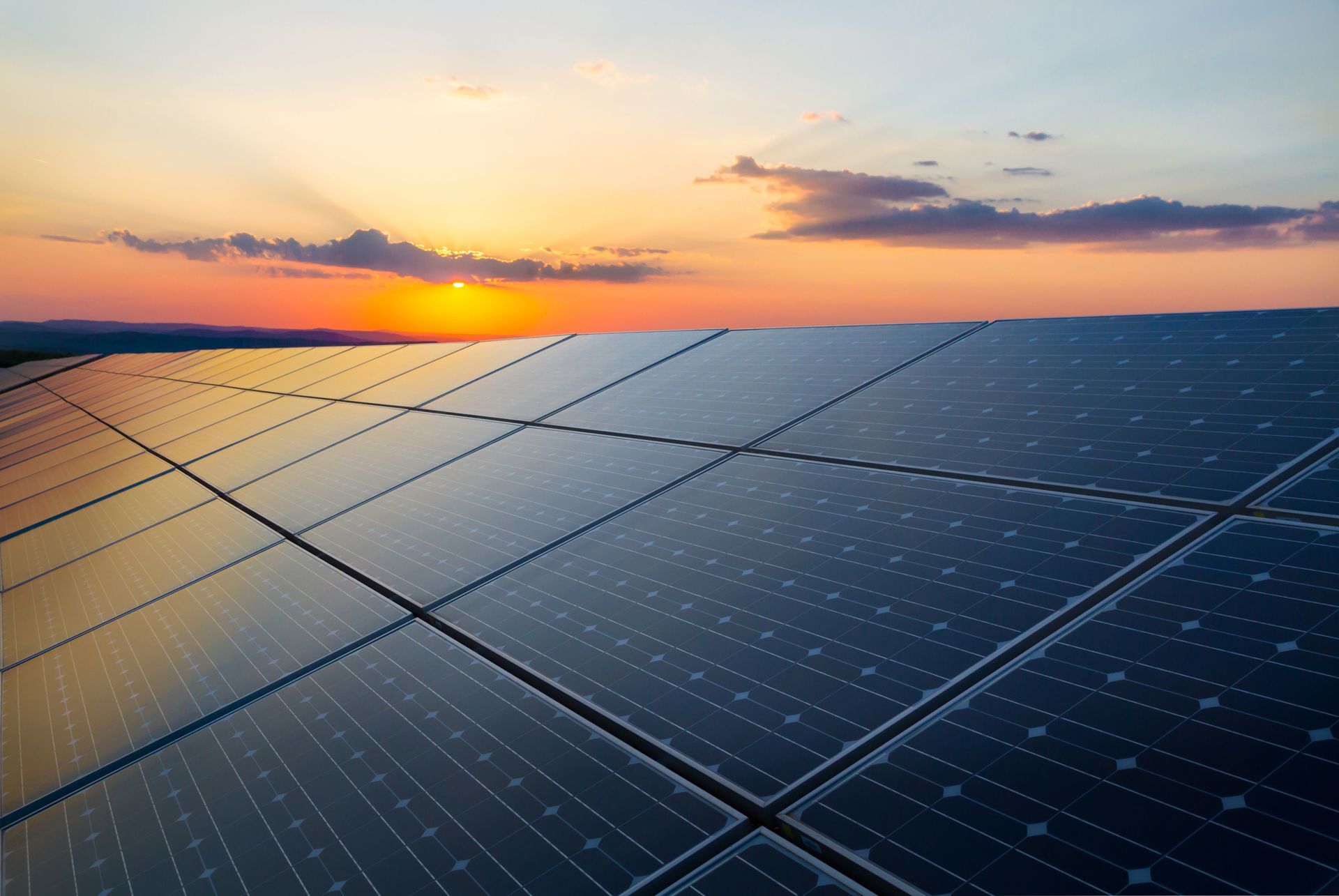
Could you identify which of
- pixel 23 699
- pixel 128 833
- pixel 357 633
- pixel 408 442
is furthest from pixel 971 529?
pixel 408 442

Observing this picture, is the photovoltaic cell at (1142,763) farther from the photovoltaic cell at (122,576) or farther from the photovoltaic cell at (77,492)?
the photovoltaic cell at (77,492)

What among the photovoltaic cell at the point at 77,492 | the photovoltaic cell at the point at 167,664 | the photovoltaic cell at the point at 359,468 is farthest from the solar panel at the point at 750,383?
the photovoltaic cell at the point at 77,492

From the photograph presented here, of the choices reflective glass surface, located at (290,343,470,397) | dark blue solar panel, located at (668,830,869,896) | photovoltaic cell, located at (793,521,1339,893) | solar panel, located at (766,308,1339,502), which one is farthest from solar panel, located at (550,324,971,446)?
reflective glass surface, located at (290,343,470,397)

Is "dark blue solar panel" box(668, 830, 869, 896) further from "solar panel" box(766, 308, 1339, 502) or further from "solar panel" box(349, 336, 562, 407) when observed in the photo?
"solar panel" box(349, 336, 562, 407)

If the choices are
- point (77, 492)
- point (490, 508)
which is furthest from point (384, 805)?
point (77, 492)

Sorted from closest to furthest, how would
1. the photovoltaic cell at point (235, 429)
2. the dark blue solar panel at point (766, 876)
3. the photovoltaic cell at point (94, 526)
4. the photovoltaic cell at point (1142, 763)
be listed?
1. the photovoltaic cell at point (1142, 763)
2. the dark blue solar panel at point (766, 876)
3. the photovoltaic cell at point (94, 526)
4. the photovoltaic cell at point (235, 429)

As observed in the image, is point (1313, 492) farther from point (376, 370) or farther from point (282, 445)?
point (376, 370)
